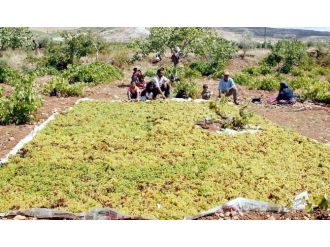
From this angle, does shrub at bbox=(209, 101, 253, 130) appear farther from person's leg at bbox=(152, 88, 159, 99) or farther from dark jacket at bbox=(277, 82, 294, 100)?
dark jacket at bbox=(277, 82, 294, 100)

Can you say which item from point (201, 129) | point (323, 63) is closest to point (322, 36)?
point (323, 63)

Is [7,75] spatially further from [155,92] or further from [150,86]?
[155,92]

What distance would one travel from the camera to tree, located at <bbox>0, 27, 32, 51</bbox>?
21203 mm

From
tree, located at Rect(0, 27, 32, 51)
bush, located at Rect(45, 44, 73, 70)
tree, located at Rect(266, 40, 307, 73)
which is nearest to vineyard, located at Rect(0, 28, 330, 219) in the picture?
bush, located at Rect(45, 44, 73, 70)

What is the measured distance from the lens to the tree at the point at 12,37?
21.2 metres

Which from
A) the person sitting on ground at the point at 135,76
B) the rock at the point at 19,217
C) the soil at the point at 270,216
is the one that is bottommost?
the soil at the point at 270,216

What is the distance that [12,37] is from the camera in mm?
21609

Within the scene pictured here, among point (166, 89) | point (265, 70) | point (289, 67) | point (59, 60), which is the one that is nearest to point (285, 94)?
point (166, 89)

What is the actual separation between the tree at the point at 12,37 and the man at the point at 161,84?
1210 cm

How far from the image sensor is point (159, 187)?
5602mm

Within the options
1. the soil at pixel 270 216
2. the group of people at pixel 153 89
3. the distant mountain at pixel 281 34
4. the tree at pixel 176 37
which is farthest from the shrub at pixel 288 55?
the distant mountain at pixel 281 34

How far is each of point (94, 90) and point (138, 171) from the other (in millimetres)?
7798

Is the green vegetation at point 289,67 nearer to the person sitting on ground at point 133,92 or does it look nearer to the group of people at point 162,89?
the group of people at point 162,89

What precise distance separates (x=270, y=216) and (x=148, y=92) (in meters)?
6.32
